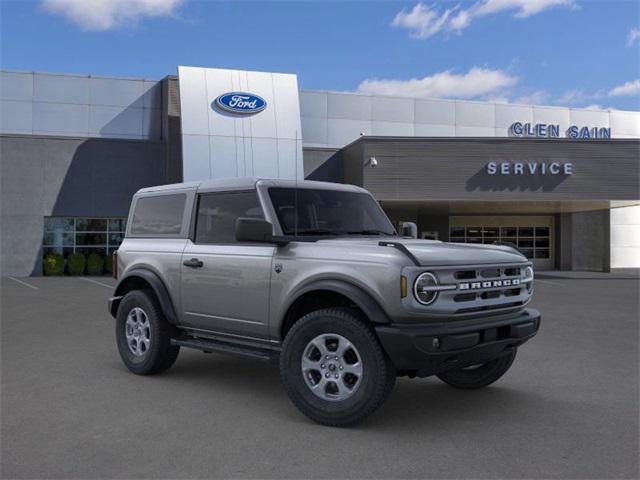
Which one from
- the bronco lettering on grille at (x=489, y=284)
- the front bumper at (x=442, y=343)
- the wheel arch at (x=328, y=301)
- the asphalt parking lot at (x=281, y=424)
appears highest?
the bronco lettering on grille at (x=489, y=284)

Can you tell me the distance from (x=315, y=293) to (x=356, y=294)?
612 mm

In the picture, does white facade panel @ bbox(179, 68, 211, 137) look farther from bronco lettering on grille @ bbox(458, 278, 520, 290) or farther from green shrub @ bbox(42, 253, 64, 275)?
bronco lettering on grille @ bbox(458, 278, 520, 290)

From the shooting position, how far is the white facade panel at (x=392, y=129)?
32.4 m

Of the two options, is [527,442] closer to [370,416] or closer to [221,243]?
[370,416]

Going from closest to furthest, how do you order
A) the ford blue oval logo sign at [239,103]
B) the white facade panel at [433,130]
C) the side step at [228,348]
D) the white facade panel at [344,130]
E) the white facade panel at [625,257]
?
the side step at [228,348] → the ford blue oval logo sign at [239,103] → the white facade panel at [344,130] → the white facade panel at [433,130] → the white facade panel at [625,257]

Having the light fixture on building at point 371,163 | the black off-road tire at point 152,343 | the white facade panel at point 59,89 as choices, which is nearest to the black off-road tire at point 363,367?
the black off-road tire at point 152,343

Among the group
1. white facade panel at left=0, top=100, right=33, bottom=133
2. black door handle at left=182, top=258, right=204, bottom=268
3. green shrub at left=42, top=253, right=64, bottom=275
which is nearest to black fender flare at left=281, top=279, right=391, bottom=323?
black door handle at left=182, top=258, right=204, bottom=268

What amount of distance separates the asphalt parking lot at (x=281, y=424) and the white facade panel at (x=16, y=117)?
23.5m

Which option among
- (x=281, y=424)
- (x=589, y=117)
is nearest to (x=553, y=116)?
(x=589, y=117)

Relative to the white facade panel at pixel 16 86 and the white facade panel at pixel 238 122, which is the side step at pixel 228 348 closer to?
the white facade panel at pixel 238 122

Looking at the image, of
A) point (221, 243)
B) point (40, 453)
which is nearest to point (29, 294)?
point (221, 243)

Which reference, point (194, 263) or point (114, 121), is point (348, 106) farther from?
point (194, 263)

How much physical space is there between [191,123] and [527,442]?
22.3m

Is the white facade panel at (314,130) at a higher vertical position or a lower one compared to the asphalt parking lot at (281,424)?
higher
